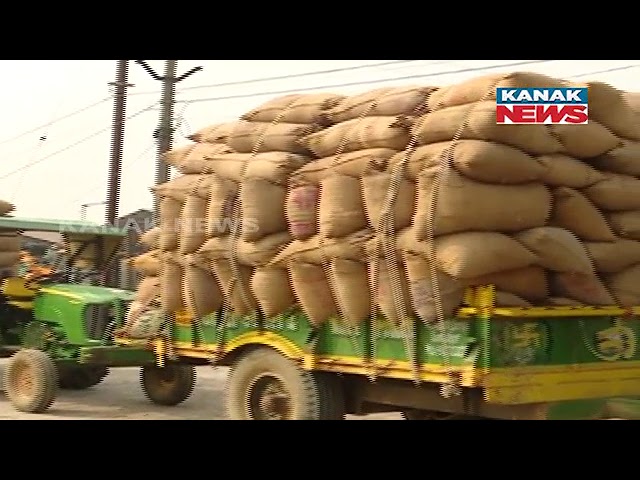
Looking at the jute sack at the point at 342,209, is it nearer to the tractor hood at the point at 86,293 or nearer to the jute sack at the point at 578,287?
the jute sack at the point at 578,287

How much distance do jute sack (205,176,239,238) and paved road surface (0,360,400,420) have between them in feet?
8.58

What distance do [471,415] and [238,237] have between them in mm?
2314

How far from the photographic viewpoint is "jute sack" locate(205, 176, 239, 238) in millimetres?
6762

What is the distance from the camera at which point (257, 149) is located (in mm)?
6781

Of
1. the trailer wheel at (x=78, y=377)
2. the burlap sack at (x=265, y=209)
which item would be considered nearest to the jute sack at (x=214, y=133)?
the burlap sack at (x=265, y=209)

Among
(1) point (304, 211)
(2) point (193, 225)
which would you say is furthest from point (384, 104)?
(2) point (193, 225)

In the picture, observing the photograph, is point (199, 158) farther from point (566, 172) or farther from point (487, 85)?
point (566, 172)

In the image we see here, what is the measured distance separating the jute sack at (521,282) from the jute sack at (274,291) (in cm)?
168

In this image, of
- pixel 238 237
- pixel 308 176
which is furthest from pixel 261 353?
pixel 308 176

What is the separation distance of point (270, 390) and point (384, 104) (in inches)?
95.7

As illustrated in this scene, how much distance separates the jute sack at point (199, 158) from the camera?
712 cm

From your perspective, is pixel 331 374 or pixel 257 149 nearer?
pixel 331 374

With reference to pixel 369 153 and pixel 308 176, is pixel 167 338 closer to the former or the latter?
pixel 308 176

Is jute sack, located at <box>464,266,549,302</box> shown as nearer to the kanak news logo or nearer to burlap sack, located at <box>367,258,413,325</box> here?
burlap sack, located at <box>367,258,413,325</box>
